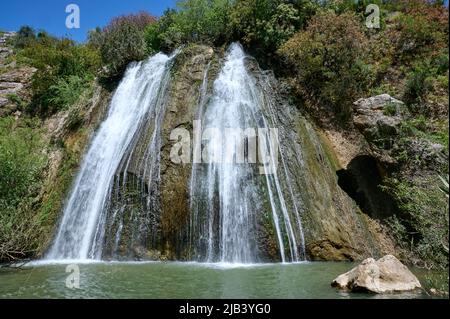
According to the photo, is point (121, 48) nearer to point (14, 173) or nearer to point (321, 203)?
point (14, 173)

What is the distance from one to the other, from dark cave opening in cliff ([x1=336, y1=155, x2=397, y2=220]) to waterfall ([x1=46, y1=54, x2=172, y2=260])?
21.4ft

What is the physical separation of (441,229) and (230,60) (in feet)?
41.6

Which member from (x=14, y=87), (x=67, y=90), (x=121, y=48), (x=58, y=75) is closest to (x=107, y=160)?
(x=67, y=90)

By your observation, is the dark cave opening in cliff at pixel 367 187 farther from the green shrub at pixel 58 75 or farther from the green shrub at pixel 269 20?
the green shrub at pixel 58 75

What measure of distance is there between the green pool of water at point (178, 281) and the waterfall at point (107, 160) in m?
1.91

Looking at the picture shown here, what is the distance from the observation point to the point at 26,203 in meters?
13.2

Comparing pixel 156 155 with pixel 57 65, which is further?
pixel 57 65

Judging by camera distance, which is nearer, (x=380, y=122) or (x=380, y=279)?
(x=380, y=279)

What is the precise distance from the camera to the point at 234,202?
12.9 m

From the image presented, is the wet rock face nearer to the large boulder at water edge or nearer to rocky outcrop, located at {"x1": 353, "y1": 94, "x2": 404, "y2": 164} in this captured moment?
rocky outcrop, located at {"x1": 353, "y1": 94, "x2": 404, "y2": 164}

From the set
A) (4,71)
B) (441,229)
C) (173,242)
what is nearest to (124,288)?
(173,242)

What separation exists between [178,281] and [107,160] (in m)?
7.71

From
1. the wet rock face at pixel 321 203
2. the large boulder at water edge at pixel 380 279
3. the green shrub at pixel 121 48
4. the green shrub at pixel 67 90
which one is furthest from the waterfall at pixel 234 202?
the green shrub at pixel 67 90

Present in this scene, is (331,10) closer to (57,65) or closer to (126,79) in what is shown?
(126,79)
